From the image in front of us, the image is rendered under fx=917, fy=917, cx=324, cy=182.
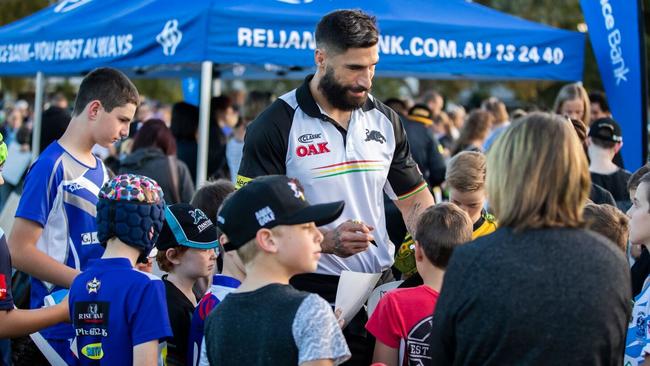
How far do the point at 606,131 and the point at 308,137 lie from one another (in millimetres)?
3511

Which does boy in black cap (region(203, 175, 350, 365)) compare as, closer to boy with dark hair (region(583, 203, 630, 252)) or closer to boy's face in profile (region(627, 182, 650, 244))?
boy with dark hair (region(583, 203, 630, 252))

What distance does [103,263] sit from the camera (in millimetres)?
3639

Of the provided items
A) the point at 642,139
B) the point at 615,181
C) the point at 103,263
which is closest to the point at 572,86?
the point at 642,139

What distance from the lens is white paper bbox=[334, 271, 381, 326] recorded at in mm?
3961

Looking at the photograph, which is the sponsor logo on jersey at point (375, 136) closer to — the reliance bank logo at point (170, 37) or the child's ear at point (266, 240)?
the child's ear at point (266, 240)

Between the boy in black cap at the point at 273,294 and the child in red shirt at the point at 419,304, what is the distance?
30.8 inches

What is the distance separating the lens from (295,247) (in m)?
3.08

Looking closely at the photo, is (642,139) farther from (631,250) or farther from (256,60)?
(256,60)

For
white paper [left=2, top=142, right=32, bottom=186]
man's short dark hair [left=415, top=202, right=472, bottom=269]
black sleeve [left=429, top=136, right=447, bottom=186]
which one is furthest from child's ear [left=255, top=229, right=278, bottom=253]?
white paper [left=2, top=142, right=32, bottom=186]

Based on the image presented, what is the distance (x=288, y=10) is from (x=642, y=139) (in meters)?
2.99

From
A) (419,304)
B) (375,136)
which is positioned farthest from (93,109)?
(419,304)

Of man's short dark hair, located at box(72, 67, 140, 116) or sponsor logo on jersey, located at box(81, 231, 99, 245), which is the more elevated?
man's short dark hair, located at box(72, 67, 140, 116)

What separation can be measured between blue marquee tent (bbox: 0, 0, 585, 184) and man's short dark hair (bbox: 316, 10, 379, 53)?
2.69m

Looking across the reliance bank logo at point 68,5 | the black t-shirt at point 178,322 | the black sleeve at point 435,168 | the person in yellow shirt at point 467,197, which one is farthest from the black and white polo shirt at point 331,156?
the reliance bank logo at point 68,5
